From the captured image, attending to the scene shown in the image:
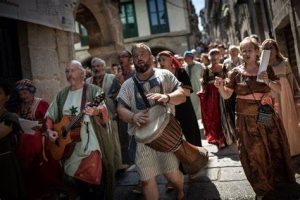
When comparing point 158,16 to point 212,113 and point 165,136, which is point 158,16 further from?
point 165,136

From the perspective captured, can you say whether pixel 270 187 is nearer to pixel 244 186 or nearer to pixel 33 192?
pixel 244 186

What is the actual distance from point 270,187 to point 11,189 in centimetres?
257

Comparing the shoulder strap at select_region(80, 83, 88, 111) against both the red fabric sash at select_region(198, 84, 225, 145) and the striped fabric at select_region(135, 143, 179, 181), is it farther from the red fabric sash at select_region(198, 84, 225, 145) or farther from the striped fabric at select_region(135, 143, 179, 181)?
the red fabric sash at select_region(198, 84, 225, 145)

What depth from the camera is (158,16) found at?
24.1 meters

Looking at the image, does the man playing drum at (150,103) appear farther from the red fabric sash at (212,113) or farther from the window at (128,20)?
the window at (128,20)

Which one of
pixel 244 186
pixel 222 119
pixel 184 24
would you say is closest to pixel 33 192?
pixel 244 186

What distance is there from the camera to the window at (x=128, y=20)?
24.3 m

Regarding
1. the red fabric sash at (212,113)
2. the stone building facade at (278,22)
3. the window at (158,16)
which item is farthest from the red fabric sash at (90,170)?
the window at (158,16)

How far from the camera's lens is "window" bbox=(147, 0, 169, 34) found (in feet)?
78.5

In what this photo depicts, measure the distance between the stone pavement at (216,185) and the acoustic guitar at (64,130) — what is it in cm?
106

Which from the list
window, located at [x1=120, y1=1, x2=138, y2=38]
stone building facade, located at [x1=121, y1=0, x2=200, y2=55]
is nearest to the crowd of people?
stone building facade, located at [x1=121, y1=0, x2=200, y2=55]

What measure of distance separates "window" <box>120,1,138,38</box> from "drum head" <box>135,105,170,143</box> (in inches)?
852

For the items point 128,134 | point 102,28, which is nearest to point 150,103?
point 128,134

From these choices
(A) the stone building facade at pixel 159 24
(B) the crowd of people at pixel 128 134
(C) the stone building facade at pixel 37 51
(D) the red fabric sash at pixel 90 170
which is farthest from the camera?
(A) the stone building facade at pixel 159 24
